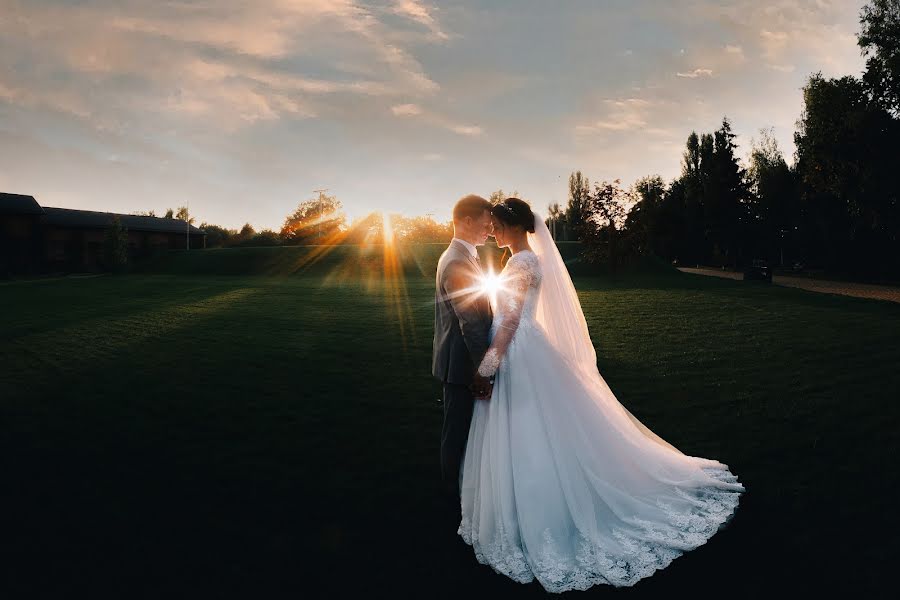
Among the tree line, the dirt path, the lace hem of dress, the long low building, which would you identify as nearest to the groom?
the lace hem of dress

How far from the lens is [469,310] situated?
15.4 ft

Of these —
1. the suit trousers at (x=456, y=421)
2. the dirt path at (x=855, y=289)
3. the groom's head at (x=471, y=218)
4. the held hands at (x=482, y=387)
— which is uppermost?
the groom's head at (x=471, y=218)

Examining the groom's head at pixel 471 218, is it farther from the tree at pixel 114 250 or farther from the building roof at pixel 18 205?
the building roof at pixel 18 205

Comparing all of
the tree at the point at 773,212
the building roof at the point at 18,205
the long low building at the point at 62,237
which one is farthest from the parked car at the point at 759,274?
the building roof at the point at 18,205

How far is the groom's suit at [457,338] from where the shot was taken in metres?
4.70

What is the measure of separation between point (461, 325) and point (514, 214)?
110 centimetres

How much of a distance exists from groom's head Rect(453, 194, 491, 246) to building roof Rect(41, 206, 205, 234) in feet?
280

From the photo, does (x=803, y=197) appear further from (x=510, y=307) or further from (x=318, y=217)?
(x=318, y=217)

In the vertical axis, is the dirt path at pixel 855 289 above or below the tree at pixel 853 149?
below

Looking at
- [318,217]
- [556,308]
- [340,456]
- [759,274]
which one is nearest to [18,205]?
[318,217]

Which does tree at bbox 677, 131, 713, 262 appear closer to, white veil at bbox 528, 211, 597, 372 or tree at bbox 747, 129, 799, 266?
tree at bbox 747, 129, 799, 266

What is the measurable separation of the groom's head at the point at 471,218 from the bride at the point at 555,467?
0.14m

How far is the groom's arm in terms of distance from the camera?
4688mm

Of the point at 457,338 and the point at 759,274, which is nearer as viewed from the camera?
the point at 457,338
